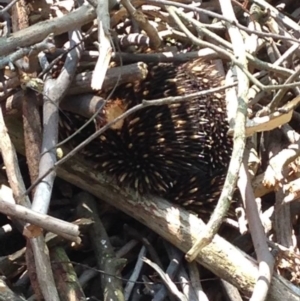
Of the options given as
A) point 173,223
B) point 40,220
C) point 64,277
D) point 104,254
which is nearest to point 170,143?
point 173,223

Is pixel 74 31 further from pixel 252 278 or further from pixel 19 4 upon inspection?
pixel 252 278

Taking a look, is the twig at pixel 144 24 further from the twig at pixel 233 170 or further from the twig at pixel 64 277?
the twig at pixel 64 277

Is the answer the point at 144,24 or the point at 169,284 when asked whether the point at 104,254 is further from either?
the point at 144,24

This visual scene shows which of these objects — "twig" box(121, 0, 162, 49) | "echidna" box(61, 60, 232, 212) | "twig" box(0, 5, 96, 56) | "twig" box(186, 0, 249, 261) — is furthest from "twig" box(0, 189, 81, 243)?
"twig" box(121, 0, 162, 49)

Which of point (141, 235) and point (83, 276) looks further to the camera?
point (141, 235)

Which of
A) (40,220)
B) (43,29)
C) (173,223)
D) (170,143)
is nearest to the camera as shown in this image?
(40,220)

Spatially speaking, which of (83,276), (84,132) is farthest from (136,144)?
(83,276)

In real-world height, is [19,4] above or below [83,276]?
above

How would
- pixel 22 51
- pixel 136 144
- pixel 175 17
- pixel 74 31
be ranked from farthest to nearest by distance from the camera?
pixel 136 144, pixel 74 31, pixel 175 17, pixel 22 51
